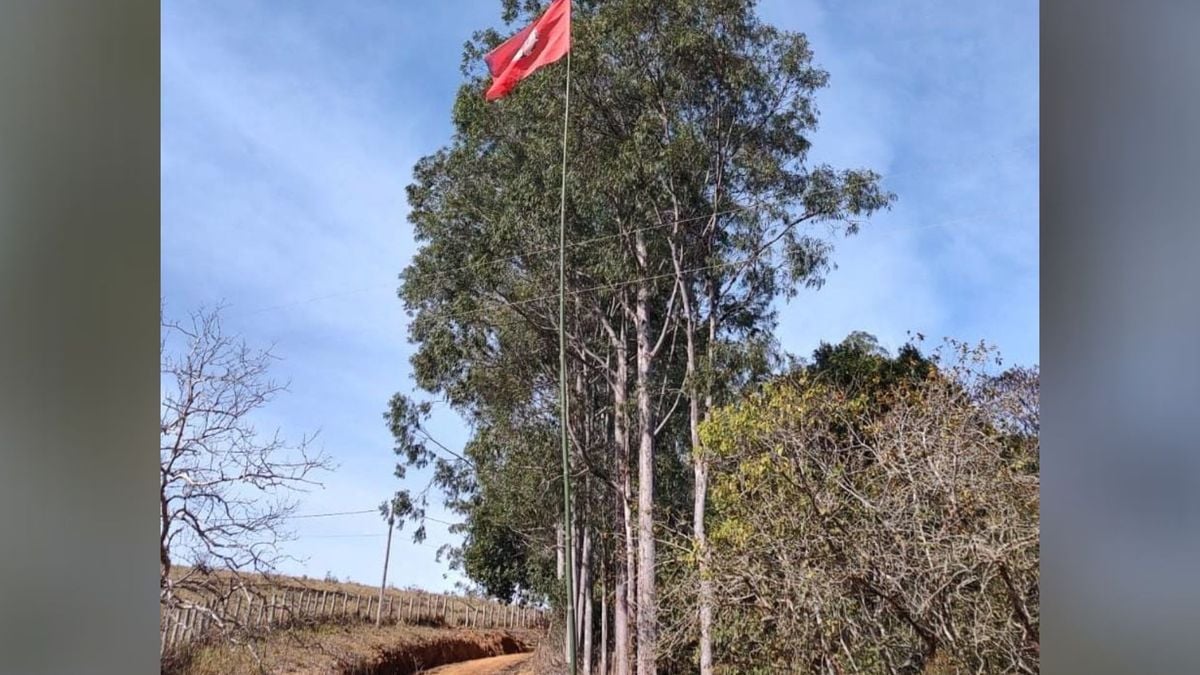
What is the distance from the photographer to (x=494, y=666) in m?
4.41

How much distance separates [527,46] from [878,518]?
2465 millimetres

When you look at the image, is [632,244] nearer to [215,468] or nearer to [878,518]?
[878,518]

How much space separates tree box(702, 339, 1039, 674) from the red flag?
5.64 ft

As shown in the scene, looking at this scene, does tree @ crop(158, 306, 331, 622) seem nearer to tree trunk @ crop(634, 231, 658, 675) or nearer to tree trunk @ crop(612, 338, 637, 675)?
tree trunk @ crop(612, 338, 637, 675)

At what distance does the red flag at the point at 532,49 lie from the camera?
442cm

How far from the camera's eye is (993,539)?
3.49 meters

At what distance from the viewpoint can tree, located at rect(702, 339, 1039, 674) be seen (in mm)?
3506

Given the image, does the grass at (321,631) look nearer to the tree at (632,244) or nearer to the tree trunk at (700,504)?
the tree at (632,244)
